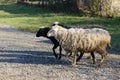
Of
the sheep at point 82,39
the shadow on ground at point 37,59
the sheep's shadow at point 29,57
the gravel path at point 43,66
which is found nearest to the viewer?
the gravel path at point 43,66

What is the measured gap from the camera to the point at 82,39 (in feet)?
47.9

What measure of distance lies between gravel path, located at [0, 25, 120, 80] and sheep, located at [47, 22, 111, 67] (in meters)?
0.61

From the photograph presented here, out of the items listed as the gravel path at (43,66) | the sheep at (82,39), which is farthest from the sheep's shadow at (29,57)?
the sheep at (82,39)

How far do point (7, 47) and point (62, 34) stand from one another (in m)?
5.83

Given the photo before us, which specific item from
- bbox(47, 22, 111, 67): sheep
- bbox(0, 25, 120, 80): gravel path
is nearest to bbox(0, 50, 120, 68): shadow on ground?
bbox(0, 25, 120, 80): gravel path

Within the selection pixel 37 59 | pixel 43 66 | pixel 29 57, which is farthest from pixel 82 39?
pixel 29 57

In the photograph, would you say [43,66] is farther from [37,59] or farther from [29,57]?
[29,57]

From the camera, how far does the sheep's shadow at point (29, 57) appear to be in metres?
15.7

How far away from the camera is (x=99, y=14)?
35.7 metres

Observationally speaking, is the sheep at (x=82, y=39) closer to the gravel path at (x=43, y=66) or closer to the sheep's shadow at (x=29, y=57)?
the gravel path at (x=43, y=66)

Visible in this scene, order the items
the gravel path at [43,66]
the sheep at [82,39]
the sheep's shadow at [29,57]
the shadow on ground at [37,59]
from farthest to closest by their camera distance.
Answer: the sheep's shadow at [29,57], the shadow on ground at [37,59], the sheep at [82,39], the gravel path at [43,66]

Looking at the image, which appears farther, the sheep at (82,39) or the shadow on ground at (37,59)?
the shadow on ground at (37,59)

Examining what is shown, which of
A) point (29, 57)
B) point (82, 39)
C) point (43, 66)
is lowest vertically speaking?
point (29, 57)

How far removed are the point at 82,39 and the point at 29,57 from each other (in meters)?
3.22
